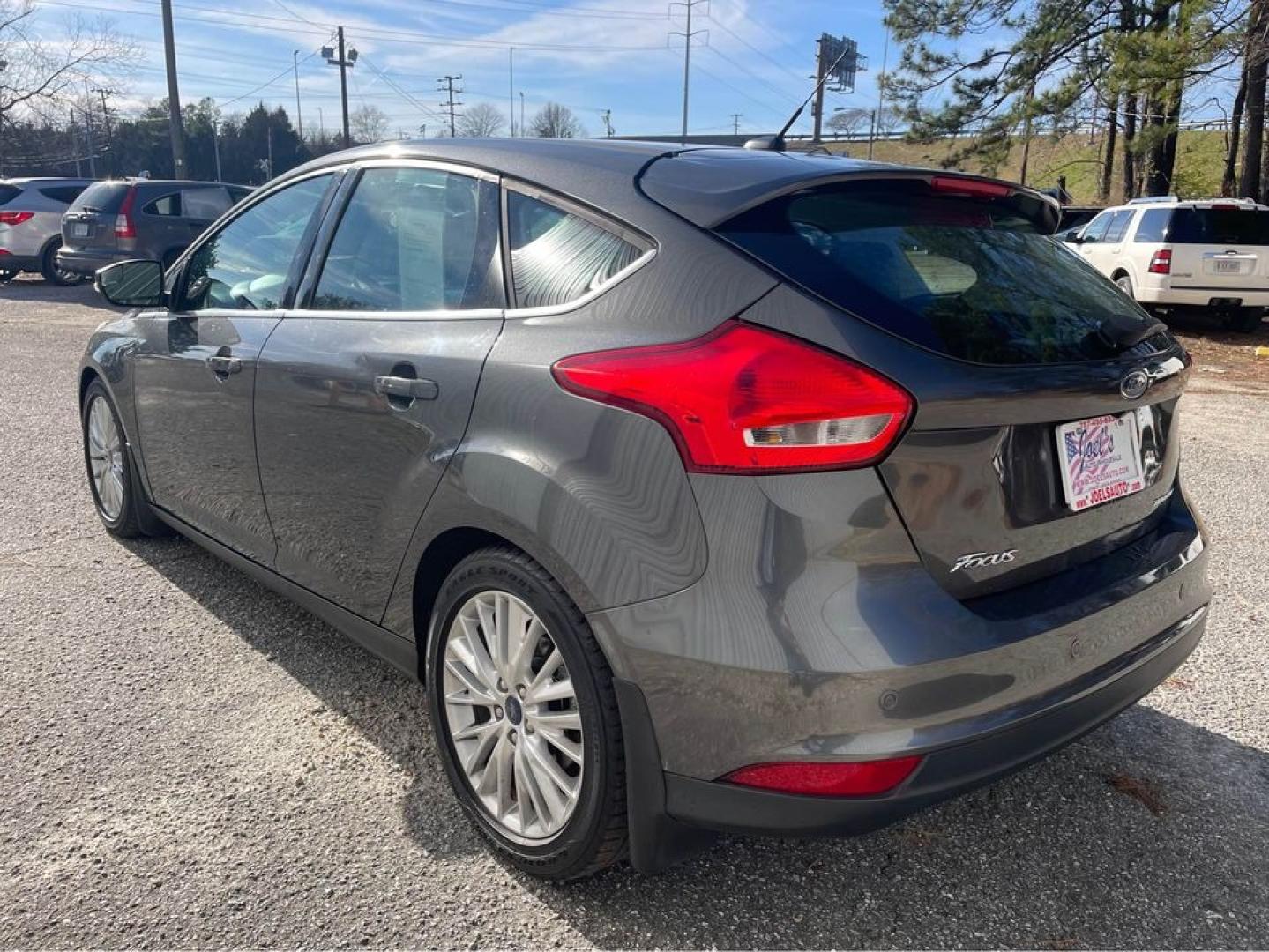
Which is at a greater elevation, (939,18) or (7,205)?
(939,18)

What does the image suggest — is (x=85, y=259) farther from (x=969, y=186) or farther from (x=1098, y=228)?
(x=969, y=186)

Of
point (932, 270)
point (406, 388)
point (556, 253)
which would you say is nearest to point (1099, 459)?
point (932, 270)

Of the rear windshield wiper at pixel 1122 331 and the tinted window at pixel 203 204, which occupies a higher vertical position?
the tinted window at pixel 203 204

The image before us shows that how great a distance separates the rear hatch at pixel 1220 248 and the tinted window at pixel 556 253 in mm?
12858

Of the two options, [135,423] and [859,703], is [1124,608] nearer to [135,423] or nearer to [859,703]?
[859,703]

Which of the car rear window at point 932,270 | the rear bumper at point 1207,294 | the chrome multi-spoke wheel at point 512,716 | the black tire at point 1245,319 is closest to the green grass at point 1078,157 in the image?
the rear bumper at point 1207,294

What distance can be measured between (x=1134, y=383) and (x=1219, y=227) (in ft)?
42.0

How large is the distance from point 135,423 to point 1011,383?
11.1 ft

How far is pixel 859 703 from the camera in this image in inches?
71.5

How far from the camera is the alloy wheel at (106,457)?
4348 mm

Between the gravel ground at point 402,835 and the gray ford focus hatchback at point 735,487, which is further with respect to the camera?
the gravel ground at point 402,835

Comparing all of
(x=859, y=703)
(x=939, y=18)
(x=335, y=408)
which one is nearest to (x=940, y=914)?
(x=859, y=703)

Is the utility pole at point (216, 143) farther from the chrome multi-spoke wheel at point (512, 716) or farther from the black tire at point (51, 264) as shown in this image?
the chrome multi-spoke wheel at point (512, 716)

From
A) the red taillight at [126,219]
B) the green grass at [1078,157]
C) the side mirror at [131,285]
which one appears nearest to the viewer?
the side mirror at [131,285]
